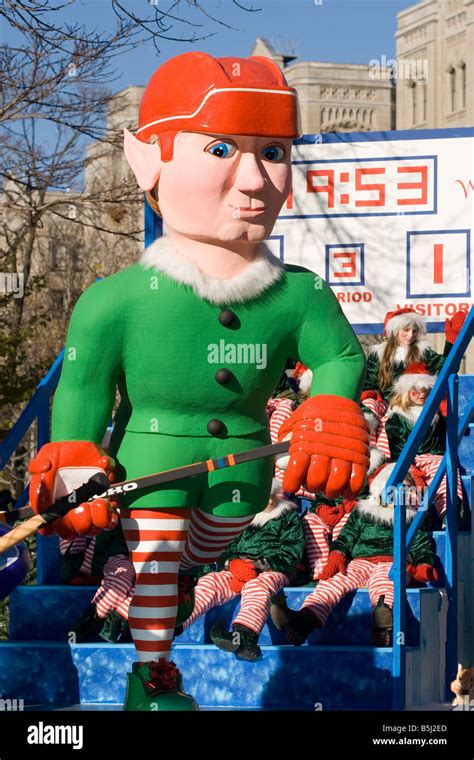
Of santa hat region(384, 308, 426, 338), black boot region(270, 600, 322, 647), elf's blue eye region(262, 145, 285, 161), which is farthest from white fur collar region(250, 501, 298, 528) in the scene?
elf's blue eye region(262, 145, 285, 161)

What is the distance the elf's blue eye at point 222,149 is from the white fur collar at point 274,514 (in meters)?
2.58

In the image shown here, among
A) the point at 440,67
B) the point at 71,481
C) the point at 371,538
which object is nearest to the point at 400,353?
the point at 371,538

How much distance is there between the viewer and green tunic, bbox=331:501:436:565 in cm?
638

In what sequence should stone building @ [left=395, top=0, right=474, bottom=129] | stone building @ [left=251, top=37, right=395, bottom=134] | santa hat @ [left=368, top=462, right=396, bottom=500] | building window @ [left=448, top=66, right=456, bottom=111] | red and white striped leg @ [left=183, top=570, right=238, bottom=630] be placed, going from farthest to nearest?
stone building @ [left=251, top=37, right=395, bottom=134] → building window @ [left=448, top=66, right=456, bottom=111] → stone building @ [left=395, top=0, right=474, bottom=129] → santa hat @ [left=368, top=462, right=396, bottom=500] → red and white striped leg @ [left=183, top=570, right=238, bottom=630]

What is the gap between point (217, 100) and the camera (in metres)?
4.09

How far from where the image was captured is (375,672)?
5.70m

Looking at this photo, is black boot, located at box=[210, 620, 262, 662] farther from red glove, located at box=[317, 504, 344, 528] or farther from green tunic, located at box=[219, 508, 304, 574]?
red glove, located at box=[317, 504, 344, 528]

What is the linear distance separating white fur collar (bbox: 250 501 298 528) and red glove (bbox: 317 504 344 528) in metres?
0.22

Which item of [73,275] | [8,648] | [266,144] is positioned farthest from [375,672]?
[73,275]

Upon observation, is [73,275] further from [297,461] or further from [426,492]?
[297,461]

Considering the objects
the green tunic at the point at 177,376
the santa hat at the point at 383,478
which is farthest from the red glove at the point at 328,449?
the santa hat at the point at 383,478

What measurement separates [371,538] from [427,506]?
0.44m

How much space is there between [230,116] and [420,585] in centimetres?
304

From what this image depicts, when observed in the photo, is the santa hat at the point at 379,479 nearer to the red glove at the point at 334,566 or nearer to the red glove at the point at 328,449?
the red glove at the point at 334,566
